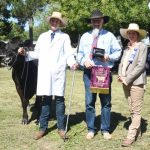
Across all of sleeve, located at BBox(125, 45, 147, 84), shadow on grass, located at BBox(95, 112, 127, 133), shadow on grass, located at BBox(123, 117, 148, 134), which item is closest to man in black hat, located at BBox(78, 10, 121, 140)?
sleeve, located at BBox(125, 45, 147, 84)

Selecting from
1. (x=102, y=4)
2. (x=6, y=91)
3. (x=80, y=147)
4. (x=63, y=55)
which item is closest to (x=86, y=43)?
(x=63, y=55)

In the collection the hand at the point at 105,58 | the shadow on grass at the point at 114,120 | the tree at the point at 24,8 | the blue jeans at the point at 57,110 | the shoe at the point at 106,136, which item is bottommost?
the shadow on grass at the point at 114,120

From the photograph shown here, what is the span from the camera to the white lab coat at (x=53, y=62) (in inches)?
283

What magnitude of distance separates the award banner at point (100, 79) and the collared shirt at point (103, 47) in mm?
141

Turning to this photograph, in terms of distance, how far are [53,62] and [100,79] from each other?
893 mm

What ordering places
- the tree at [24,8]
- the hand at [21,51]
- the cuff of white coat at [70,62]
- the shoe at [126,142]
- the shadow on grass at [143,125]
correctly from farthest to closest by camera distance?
the tree at [24,8] < the shadow on grass at [143,125] < the hand at [21,51] < the cuff of white coat at [70,62] < the shoe at [126,142]

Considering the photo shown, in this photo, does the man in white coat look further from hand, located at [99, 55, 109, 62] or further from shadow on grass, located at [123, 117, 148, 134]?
shadow on grass, located at [123, 117, 148, 134]

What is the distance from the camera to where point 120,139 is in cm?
737

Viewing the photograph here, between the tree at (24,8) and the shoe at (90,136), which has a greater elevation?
the tree at (24,8)

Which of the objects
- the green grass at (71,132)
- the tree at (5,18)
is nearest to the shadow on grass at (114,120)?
the green grass at (71,132)

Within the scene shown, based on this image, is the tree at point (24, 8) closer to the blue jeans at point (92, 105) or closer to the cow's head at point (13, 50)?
the cow's head at point (13, 50)

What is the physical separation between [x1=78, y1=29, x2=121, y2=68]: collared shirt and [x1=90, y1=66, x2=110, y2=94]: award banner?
5.6 inches

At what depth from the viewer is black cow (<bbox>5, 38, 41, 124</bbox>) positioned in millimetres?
8180

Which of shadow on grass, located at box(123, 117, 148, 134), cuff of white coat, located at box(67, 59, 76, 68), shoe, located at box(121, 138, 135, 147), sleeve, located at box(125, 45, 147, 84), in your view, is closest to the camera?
sleeve, located at box(125, 45, 147, 84)
